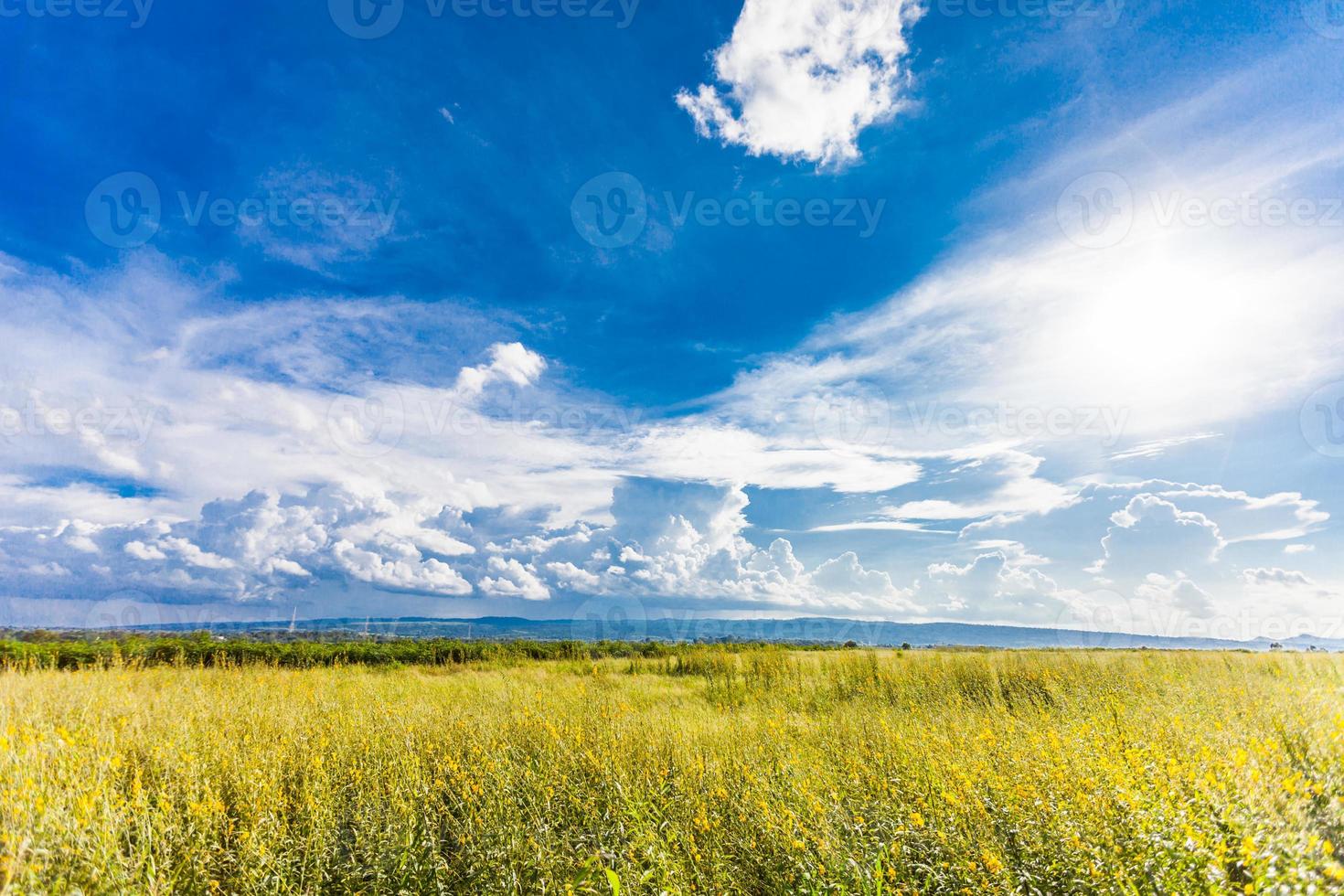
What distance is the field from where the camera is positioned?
3.61 metres

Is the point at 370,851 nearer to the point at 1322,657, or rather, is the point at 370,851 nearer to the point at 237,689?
the point at 237,689

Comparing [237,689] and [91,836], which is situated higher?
[91,836]

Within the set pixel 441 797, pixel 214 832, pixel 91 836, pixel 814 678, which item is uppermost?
pixel 91 836

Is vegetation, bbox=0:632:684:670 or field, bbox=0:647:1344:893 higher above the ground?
field, bbox=0:647:1344:893

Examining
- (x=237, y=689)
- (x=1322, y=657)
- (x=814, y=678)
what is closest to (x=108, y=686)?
(x=237, y=689)

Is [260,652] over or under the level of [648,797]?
under

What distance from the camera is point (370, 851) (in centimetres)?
488

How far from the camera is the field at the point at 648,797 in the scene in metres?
3.61

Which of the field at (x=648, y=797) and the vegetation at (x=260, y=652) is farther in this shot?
the vegetation at (x=260, y=652)

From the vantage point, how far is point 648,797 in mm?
5707

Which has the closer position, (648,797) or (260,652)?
(648,797)

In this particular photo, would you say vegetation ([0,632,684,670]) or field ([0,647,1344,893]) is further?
vegetation ([0,632,684,670])

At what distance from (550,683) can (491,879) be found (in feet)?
31.9

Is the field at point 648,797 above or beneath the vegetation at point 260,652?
above
